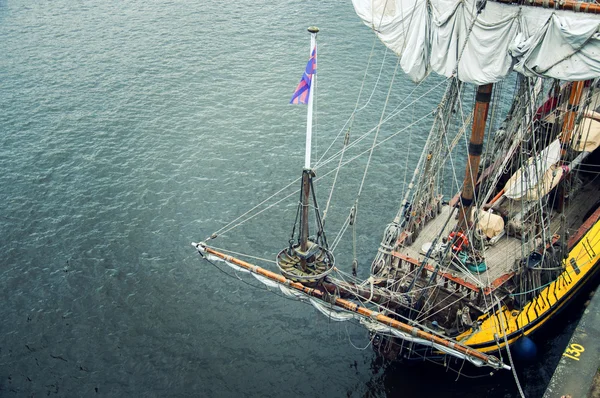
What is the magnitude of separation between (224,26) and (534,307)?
2117 inches

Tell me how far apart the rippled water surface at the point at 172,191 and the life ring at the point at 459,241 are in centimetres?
675

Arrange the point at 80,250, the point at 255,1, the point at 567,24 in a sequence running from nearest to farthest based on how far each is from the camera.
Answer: the point at 567,24, the point at 80,250, the point at 255,1

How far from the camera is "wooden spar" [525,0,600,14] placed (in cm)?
2633

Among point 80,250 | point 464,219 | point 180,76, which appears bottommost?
point 80,250

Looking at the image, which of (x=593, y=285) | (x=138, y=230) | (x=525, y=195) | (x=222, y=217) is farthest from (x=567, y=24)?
(x=138, y=230)

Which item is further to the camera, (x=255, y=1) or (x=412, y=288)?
(x=255, y=1)

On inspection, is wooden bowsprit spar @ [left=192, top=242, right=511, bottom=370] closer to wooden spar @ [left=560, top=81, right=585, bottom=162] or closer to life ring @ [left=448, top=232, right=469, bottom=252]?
life ring @ [left=448, top=232, right=469, bottom=252]

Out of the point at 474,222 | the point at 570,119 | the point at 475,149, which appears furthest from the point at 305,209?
the point at 570,119

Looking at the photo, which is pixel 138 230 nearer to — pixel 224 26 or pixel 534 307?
pixel 534 307

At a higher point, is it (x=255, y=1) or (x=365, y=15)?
(x=365, y=15)

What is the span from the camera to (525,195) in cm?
3384

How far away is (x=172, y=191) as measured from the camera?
4919 centimetres

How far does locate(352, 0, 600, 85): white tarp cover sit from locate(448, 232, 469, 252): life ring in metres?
7.88

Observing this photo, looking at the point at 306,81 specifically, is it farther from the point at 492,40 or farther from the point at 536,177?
the point at 536,177
